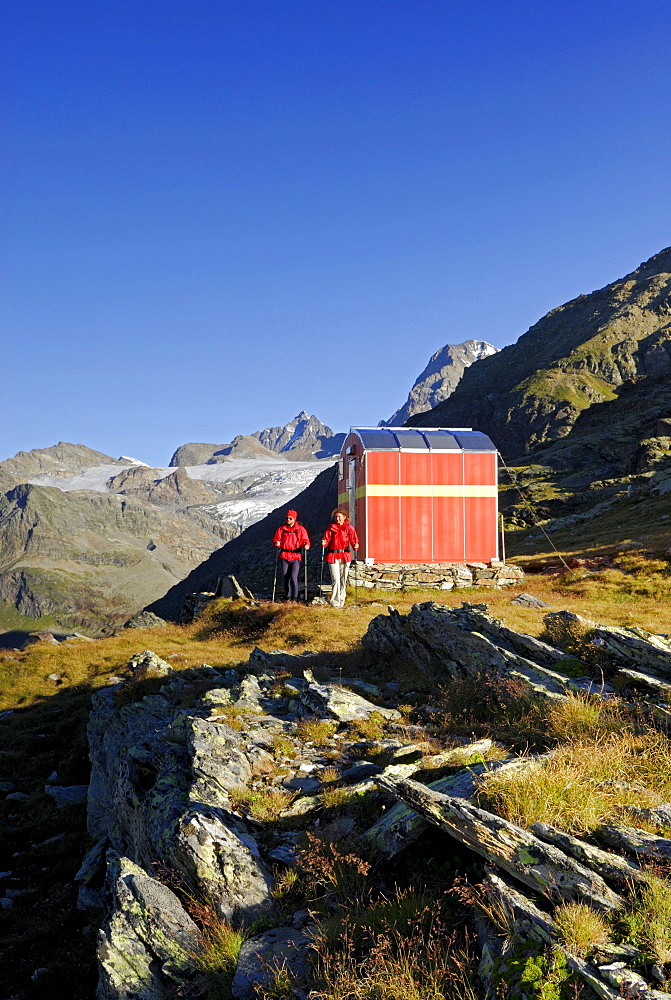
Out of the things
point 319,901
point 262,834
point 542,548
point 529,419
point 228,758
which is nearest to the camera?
point 319,901

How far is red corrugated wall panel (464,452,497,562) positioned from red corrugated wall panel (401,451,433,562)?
1839 mm

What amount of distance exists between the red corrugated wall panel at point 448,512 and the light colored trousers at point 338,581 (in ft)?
22.9

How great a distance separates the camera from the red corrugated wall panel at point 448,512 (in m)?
28.6

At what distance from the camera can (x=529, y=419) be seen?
14400 centimetres

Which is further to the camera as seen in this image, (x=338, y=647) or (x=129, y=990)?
(x=338, y=647)

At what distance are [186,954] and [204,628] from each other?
1863 cm

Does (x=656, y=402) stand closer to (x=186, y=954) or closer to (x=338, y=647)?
(x=338, y=647)

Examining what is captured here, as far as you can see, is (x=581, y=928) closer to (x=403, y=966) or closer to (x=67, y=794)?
(x=403, y=966)

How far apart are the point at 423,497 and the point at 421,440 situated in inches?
103

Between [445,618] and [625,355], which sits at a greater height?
[625,355]

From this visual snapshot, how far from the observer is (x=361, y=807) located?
750 centimetres

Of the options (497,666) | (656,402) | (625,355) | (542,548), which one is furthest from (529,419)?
(497,666)

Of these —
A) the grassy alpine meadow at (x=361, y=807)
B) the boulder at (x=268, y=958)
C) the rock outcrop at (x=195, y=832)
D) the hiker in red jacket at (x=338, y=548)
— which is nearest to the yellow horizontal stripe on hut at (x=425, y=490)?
the hiker in red jacket at (x=338, y=548)

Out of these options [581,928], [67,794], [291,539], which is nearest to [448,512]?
[291,539]
